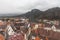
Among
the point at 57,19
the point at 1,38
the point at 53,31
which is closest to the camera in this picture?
the point at 1,38

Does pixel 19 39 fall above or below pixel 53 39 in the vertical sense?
above

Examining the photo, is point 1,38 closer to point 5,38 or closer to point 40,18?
point 5,38

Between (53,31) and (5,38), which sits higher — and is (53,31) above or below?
below

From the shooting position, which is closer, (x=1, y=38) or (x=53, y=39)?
(x=1, y=38)

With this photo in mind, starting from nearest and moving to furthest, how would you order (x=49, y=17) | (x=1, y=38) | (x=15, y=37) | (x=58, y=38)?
(x=15, y=37)
(x=1, y=38)
(x=58, y=38)
(x=49, y=17)

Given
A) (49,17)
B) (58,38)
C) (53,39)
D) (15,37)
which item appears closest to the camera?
(15,37)

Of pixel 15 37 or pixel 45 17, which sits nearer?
pixel 15 37

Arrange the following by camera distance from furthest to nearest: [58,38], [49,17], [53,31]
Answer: [49,17] < [53,31] < [58,38]

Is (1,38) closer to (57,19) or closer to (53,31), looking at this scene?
(53,31)

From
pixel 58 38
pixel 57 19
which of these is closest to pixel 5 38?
A: pixel 58 38

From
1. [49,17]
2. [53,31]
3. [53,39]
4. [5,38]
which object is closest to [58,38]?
[53,39]
